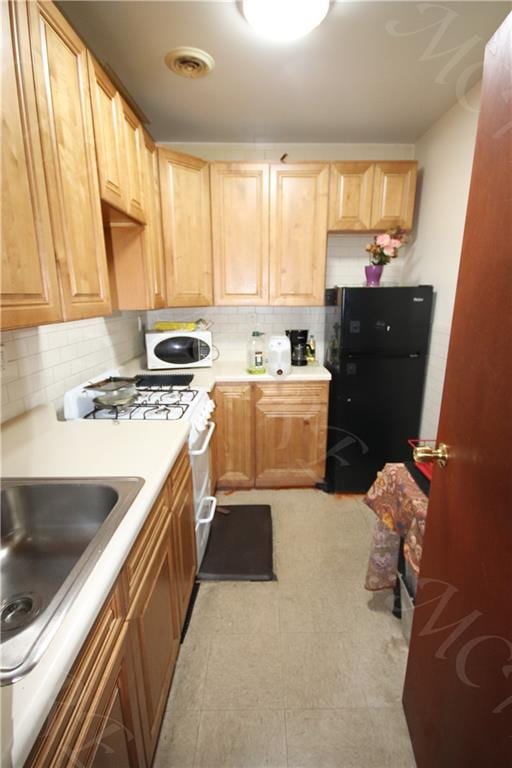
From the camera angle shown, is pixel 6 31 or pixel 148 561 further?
pixel 148 561

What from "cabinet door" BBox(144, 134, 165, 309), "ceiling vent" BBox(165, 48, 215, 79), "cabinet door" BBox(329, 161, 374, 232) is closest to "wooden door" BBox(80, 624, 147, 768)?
"cabinet door" BBox(144, 134, 165, 309)

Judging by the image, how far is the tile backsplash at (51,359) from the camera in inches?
50.8

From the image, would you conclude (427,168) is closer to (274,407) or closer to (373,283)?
(373,283)

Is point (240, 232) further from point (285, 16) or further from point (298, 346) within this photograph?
point (285, 16)

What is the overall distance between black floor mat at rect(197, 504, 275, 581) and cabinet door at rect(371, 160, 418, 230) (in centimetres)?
218

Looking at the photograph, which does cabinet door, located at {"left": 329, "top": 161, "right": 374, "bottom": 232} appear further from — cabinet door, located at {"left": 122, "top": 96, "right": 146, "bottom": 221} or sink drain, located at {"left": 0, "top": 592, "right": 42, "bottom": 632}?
sink drain, located at {"left": 0, "top": 592, "right": 42, "bottom": 632}

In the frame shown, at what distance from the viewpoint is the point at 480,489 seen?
2.30 ft

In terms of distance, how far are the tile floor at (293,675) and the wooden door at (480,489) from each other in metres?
0.31

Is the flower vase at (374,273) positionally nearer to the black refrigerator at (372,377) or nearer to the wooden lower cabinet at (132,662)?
the black refrigerator at (372,377)

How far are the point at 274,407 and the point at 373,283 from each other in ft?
3.74

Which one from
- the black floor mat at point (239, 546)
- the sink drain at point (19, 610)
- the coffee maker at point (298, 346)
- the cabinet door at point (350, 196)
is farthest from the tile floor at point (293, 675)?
the cabinet door at point (350, 196)

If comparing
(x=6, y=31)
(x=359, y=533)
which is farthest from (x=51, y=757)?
(x=359, y=533)

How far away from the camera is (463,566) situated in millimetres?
770

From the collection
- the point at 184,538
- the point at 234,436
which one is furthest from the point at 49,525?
the point at 234,436
